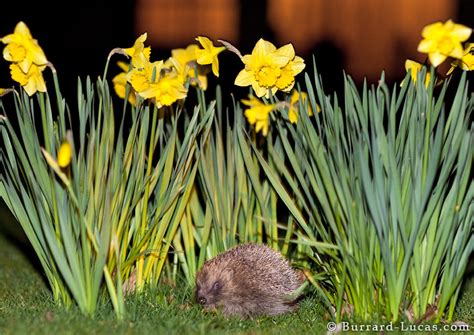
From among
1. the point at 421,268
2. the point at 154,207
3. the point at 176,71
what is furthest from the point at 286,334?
the point at 176,71

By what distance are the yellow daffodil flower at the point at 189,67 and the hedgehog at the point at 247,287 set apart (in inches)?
28.7

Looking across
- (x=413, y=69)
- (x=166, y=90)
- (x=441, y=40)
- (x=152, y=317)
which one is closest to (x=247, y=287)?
(x=152, y=317)

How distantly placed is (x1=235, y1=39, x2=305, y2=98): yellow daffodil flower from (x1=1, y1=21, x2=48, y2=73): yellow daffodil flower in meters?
0.75

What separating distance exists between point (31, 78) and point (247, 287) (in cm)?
108

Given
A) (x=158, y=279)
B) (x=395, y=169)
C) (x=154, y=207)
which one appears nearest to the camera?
(x=395, y=169)

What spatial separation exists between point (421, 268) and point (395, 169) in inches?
15.9

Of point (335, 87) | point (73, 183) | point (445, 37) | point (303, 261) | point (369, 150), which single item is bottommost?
point (335, 87)

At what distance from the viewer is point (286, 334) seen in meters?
2.97

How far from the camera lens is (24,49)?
3.04m

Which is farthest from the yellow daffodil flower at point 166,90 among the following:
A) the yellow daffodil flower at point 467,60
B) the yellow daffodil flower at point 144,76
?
the yellow daffodil flower at point 467,60

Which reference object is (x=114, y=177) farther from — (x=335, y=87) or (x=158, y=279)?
(x=335, y=87)

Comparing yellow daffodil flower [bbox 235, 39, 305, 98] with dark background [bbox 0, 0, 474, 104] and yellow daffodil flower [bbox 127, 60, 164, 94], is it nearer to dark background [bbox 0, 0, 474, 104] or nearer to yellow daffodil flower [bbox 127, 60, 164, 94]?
yellow daffodil flower [bbox 127, 60, 164, 94]

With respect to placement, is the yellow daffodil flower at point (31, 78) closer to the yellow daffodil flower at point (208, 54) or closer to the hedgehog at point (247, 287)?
the yellow daffodil flower at point (208, 54)

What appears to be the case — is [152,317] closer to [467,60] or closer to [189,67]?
[189,67]
